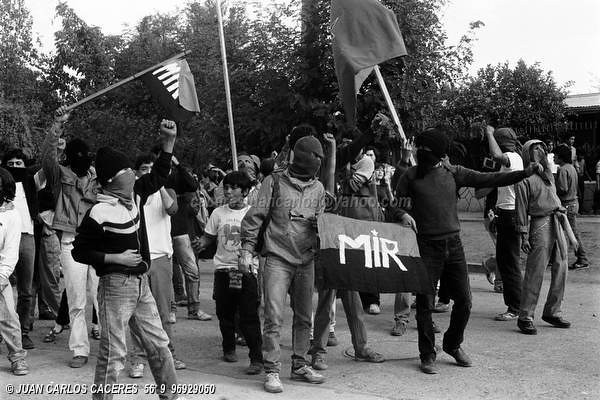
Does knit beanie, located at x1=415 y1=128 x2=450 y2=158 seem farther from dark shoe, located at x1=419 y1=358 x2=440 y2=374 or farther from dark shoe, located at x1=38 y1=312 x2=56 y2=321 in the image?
dark shoe, located at x1=38 y1=312 x2=56 y2=321

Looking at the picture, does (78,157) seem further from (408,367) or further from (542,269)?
(542,269)

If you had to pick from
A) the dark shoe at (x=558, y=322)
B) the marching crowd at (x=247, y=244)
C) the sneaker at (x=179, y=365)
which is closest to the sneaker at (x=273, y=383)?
the marching crowd at (x=247, y=244)

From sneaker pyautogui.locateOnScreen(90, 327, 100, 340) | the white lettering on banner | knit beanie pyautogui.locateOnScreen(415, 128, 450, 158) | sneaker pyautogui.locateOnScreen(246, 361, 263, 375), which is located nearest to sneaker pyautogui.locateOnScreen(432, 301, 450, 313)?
the white lettering on banner

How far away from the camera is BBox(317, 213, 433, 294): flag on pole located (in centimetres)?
593

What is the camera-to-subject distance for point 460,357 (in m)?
6.26

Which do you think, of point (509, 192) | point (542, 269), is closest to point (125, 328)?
point (542, 269)

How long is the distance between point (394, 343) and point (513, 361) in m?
1.26

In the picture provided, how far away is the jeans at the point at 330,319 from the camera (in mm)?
6312

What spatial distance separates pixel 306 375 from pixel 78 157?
10.3 feet

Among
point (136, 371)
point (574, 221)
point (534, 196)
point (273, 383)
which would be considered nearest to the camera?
point (273, 383)

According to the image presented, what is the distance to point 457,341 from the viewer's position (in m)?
6.25

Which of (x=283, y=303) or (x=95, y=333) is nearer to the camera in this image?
(x=283, y=303)

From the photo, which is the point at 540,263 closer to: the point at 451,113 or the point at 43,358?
the point at 43,358

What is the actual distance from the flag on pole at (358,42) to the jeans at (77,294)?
2.92 m
